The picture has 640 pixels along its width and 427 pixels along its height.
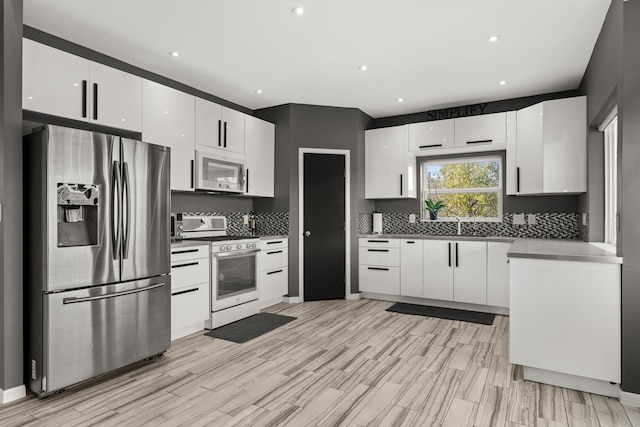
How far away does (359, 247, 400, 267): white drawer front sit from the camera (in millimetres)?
4875

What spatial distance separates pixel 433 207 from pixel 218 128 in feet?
9.95

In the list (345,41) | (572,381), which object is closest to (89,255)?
(345,41)

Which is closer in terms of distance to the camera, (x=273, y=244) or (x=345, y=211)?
(x=273, y=244)

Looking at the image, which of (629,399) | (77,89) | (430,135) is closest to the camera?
(629,399)

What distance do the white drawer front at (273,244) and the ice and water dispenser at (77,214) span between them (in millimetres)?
2123

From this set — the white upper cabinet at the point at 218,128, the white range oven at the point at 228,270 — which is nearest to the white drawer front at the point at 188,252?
the white range oven at the point at 228,270

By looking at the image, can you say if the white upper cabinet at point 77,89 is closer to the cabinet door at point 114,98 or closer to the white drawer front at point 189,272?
the cabinet door at point 114,98

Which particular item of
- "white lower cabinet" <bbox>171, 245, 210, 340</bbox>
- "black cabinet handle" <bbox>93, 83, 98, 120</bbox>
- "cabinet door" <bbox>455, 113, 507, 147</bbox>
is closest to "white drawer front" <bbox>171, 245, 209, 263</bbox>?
"white lower cabinet" <bbox>171, 245, 210, 340</bbox>

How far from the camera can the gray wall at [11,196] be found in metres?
2.28

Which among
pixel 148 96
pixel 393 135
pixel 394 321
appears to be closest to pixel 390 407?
pixel 394 321

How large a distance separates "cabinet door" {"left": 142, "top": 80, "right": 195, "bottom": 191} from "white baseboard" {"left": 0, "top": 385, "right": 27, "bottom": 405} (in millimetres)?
1969

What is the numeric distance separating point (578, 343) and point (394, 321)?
6.22 feet

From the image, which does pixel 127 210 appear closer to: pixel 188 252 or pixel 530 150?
pixel 188 252

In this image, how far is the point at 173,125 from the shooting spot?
12.1ft
